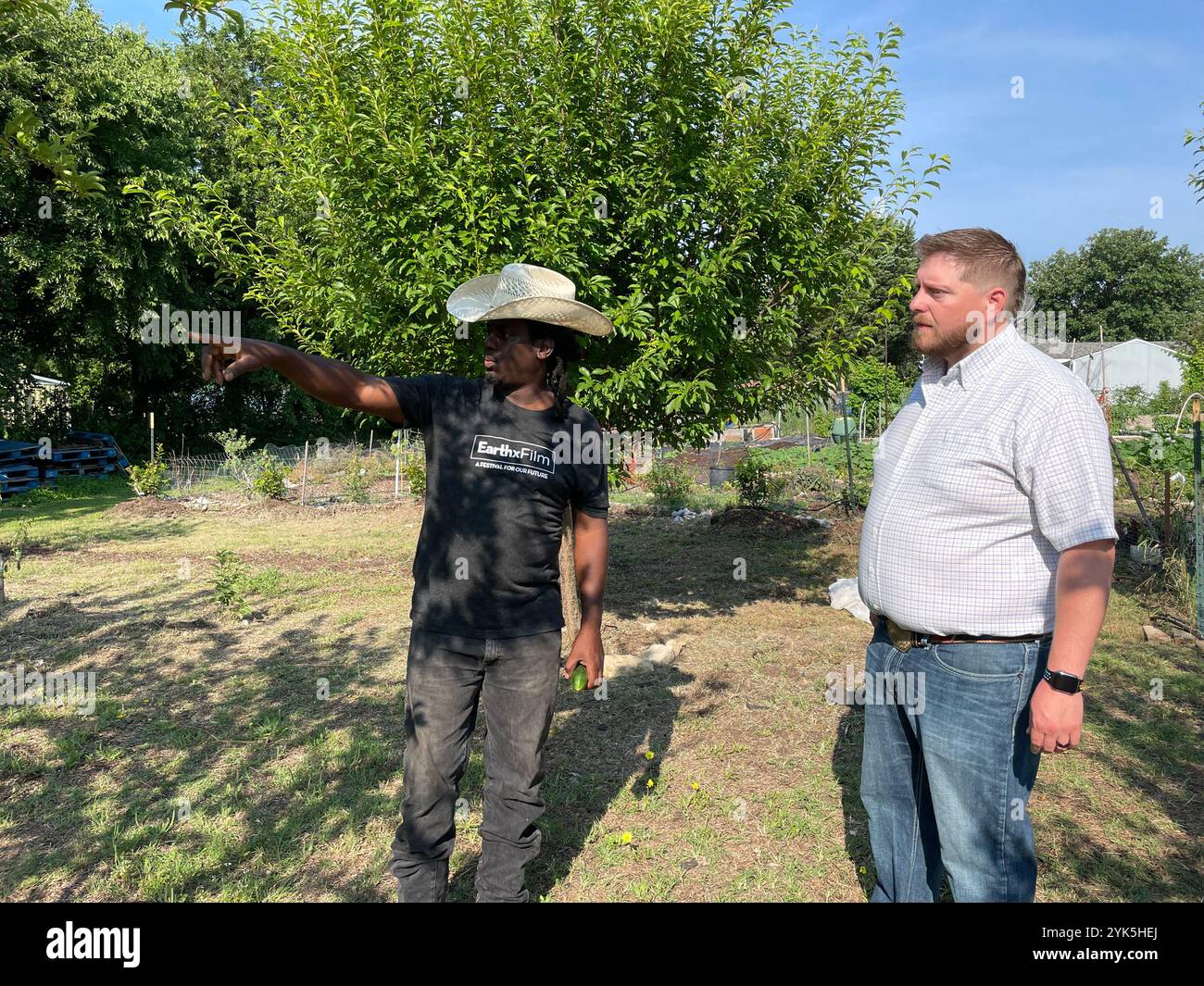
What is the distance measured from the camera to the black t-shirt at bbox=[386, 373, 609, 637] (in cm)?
270

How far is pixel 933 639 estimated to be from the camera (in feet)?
7.70

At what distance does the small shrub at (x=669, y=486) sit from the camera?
1406 cm

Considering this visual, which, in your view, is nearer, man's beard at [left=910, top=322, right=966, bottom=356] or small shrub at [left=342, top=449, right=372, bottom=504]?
man's beard at [left=910, top=322, right=966, bottom=356]

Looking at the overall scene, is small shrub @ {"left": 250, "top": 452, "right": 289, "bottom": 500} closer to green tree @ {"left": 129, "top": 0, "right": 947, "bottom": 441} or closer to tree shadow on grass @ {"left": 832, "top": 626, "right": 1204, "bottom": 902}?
green tree @ {"left": 129, "top": 0, "right": 947, "bottom": 441}

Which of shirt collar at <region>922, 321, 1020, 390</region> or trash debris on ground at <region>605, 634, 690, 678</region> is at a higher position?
shirt collar at <region>922, 321, 1020, 390</region>

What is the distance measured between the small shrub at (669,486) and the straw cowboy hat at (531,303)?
10.9 m

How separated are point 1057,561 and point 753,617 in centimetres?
543

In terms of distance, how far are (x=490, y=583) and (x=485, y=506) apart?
0.84 feet

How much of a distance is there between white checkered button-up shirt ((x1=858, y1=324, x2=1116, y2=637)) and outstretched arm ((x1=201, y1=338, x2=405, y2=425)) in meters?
1.67

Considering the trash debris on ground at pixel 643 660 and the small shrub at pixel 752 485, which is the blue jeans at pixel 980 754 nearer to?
the trash debris on ground at pixel 643 660

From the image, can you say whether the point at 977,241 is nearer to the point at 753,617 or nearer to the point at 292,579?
the point at 753,617

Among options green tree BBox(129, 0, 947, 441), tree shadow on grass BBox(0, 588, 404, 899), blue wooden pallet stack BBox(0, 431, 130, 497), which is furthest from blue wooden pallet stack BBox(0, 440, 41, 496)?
green tree BBox(129, 0, 947, 441)

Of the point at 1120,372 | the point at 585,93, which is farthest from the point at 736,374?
the point at 1120,372

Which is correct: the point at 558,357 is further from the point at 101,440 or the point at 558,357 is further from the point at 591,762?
the point at 101,440
